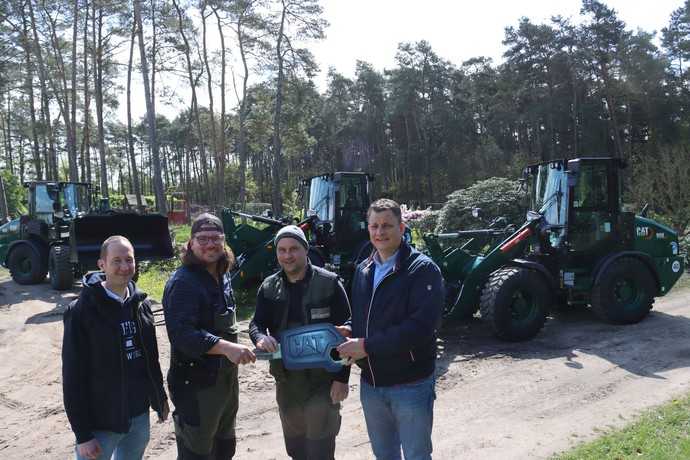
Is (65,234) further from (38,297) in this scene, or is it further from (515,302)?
(515,302)

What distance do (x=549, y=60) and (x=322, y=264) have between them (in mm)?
26544

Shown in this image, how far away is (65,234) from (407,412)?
38.1 ft

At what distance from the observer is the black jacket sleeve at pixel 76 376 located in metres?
2.28

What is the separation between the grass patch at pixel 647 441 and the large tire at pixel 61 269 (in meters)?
10.1

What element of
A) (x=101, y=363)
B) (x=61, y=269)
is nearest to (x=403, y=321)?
(x=101, y=363)

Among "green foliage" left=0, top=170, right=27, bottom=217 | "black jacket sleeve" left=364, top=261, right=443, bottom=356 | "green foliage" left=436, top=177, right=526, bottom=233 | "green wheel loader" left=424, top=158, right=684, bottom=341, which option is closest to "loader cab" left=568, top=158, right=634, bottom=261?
"green wheel loader" left=424, top=158, right=684, bottom=341

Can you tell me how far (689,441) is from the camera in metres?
3.49

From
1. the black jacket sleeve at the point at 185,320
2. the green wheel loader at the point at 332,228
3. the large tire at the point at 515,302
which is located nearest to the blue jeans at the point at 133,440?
the black jacket sleeve at the point at 185,320

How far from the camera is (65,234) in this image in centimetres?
1195

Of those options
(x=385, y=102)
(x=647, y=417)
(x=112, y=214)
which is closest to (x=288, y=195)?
(x=385, y=102)

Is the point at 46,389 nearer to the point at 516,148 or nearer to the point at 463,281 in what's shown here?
the point at 463,281

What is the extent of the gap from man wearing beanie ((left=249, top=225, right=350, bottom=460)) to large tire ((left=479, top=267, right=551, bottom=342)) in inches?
152

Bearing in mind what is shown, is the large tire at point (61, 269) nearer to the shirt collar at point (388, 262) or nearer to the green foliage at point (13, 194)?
the shirt collar at point (388, 262)

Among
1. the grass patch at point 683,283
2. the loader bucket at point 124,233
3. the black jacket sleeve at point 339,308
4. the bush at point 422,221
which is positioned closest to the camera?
the black jacket sleeve at point 339,308
